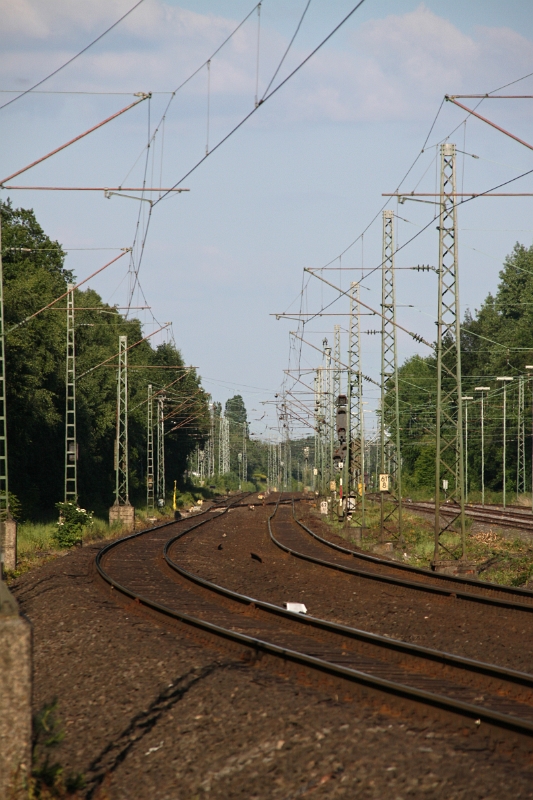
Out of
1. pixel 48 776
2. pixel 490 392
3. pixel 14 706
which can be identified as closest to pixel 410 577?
pixel 48 776

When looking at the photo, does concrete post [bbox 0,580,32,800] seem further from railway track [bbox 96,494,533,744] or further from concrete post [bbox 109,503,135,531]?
concrete post [bbox 109,503,135,531]

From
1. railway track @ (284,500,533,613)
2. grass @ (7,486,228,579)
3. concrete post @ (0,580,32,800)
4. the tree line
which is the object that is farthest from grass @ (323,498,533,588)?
the tree line

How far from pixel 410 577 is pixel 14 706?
52.5ft

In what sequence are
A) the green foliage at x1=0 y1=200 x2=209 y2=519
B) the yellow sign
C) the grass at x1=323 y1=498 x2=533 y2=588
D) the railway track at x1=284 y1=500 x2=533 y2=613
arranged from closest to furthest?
the railway track at x1=284 y1=500 x2=533 y2=613 → the grass at x1=323 y1=498 x2=533 y2=588 → the yellow sign → the green foliage at x1=0 y1=200 x2=209 y2=519

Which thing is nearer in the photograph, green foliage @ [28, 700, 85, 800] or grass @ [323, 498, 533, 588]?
green foliage @ [28, 700, 85, 800]

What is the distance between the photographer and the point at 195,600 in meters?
17.4

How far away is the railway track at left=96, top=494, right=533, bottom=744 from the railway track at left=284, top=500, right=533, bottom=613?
3.77 metres

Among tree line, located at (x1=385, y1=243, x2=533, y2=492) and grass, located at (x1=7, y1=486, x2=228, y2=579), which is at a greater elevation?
tree line, located at (x1=385, y1=243, x2=533, y2=492)

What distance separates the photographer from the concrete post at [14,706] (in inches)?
250

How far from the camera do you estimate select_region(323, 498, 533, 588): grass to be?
72.5 ft

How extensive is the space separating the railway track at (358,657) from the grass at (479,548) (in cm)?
747

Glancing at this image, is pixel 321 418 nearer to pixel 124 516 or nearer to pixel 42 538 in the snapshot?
pixel 124 516

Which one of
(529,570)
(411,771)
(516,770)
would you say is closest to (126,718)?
(411,771)

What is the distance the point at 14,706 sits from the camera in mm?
6441
